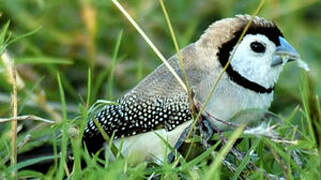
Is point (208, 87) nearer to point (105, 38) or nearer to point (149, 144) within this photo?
point (149, 144)

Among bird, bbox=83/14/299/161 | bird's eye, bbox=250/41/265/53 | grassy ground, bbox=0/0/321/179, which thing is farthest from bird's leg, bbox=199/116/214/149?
grassy ground, bbox=0/0/321/179

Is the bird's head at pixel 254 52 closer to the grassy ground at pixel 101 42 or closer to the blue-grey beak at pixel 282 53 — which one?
the blue-grey beak at pixel 282 53

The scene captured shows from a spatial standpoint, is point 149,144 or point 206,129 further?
point 149,144

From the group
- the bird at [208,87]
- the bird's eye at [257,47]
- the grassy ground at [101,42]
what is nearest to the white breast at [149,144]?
the bird at [208,87]

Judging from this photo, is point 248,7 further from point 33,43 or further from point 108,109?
point 108,109

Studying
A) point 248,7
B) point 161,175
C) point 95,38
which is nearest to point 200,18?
point 248,7

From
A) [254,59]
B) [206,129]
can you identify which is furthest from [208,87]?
[206,129]

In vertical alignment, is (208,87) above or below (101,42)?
below
